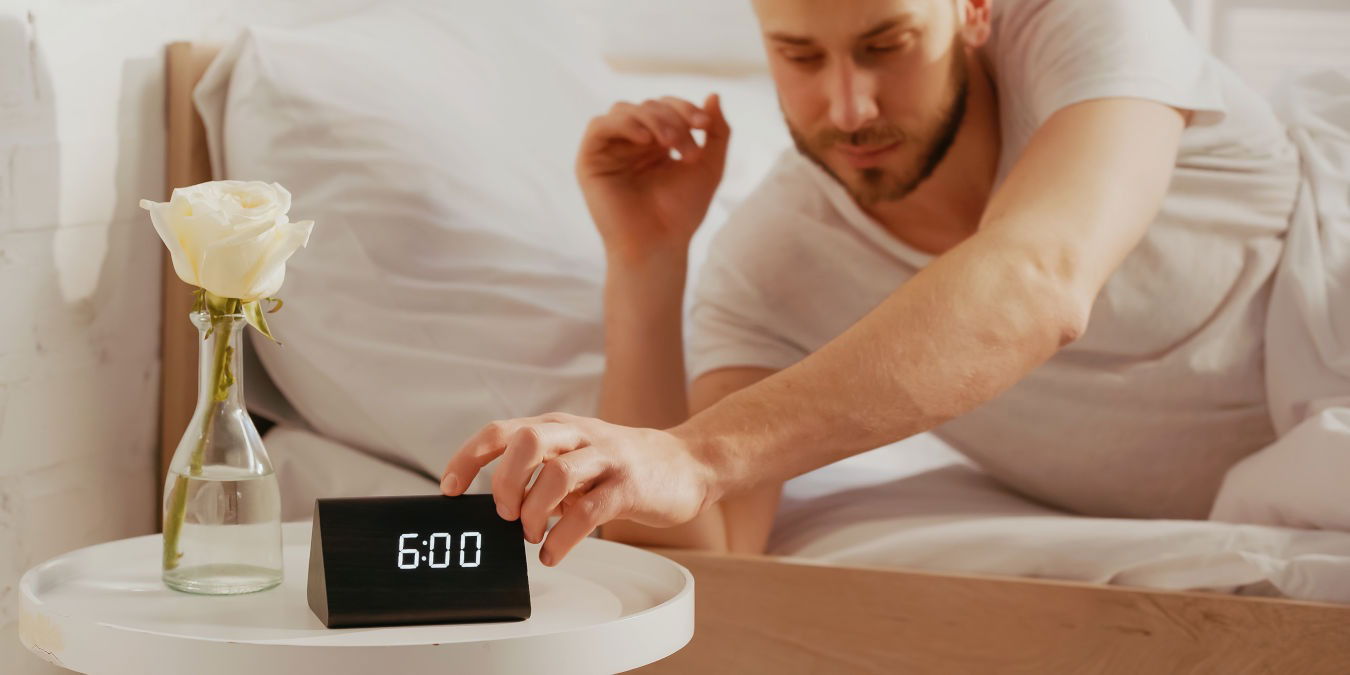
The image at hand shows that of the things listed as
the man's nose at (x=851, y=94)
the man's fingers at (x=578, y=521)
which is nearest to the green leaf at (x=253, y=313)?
the man's fingers at (x=578, y=521)

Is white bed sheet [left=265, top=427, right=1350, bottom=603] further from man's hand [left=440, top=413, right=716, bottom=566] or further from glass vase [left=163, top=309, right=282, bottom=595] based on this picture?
glass vase [left=163, top=309, right=282, bottom=595]

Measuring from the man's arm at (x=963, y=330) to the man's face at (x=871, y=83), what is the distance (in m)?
0.22

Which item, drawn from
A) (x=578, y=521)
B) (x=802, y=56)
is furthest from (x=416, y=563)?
(x=802, y=56)

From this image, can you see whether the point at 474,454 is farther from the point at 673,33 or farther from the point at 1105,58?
the point at 673,33

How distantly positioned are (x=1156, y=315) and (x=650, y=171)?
56 centimetres

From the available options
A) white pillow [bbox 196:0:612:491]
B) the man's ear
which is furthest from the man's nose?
white pillow [bbox 196:0:612:491]

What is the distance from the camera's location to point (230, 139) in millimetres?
1527

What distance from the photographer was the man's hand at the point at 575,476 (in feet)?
2.72

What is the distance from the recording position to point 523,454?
0.83 m

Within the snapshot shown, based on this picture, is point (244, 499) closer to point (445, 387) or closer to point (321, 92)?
point (445, 387)

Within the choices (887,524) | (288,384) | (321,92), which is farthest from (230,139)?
(887,524)

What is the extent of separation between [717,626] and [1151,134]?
60 centimetres

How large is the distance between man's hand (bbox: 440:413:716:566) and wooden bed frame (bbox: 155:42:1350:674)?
330 millimetres

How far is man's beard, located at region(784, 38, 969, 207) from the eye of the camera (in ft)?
4.68
